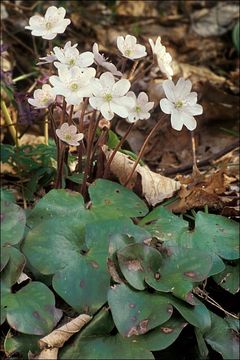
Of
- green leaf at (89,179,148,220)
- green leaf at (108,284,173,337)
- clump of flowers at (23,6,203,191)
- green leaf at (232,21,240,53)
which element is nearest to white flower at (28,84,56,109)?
clump of flowers at (23,6,203,191)

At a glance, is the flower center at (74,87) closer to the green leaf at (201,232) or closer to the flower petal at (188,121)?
the flower petal at (188,121)

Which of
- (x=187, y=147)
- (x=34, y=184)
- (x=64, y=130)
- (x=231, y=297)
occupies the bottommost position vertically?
(x=187, y=147)

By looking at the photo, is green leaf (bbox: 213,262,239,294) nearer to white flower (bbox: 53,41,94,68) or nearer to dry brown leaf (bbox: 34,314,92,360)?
dry brown leaf (bbox: 34,314,92,360)

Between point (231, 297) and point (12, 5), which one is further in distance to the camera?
point (12, 5)

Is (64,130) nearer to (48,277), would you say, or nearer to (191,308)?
(48,277)

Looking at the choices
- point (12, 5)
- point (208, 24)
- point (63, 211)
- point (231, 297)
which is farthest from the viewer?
point (208, 24)

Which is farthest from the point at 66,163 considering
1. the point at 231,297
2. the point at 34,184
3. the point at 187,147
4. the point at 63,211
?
the point at 187,147
